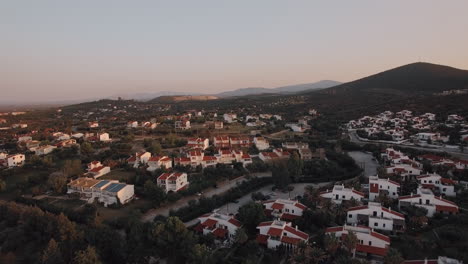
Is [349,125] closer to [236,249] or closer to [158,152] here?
[158,152]

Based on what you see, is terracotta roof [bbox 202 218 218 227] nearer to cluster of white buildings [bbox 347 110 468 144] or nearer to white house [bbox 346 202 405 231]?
white house [bbox 346 202 405 231]

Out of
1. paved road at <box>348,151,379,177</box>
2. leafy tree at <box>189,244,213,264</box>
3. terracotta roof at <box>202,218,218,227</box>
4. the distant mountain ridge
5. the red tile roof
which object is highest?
the distant mountain ridge

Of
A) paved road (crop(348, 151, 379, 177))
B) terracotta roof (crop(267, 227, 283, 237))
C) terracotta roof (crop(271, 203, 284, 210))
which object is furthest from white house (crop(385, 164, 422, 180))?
terracotta roof (crop(267, 227, 283, 237))

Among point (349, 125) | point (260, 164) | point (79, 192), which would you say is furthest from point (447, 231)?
point (349, 125)

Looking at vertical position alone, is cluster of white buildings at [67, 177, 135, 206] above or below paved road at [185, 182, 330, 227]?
above

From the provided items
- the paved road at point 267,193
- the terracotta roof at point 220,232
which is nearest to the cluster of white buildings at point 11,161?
the paved road at point 267,193

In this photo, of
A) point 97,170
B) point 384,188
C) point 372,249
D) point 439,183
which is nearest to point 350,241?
point 372,249
